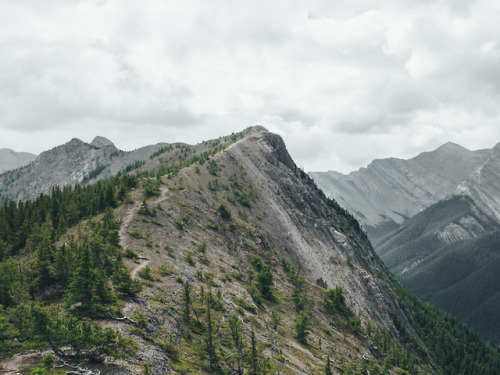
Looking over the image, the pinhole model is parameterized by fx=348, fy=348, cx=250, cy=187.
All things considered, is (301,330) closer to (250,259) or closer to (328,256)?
(250,259)

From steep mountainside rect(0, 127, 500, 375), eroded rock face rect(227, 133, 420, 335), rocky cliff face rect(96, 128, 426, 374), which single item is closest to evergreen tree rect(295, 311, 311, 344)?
steep mountainside rect(0, 127, 500, 375)

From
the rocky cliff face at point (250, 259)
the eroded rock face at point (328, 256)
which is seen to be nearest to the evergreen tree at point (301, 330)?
the rocky cliff face at point (250, 259)

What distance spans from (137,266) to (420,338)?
16611 cm

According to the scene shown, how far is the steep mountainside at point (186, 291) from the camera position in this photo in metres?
43.9

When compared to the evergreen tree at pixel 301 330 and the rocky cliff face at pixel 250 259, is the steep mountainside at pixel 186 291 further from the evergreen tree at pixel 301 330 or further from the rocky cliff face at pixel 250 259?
the rocky cliff face at pixel 250 259

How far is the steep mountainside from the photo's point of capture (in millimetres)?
43938

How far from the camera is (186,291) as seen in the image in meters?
58.4

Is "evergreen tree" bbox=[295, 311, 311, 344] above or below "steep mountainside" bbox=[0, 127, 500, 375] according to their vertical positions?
below

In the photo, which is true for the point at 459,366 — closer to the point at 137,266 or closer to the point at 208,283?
the point at 208,283

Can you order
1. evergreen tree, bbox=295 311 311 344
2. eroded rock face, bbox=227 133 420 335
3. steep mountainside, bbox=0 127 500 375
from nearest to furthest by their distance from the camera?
steep mountainside, bbox=0 127 500 375 → evergreen tree, bbox=295 311 311 344 → eroded rock face, bbox=227 133 420 335

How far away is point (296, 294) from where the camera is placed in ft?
339

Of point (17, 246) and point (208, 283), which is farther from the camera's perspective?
point (17, 246)

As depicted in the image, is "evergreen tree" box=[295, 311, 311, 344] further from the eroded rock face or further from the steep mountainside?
the eroded rock face

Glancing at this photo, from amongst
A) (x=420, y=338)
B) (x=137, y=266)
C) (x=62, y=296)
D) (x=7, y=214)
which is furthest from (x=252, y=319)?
(x=420, y=338)
